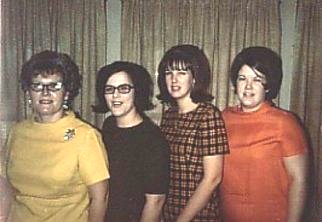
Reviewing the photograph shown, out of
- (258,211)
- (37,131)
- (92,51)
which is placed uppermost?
(92,51)

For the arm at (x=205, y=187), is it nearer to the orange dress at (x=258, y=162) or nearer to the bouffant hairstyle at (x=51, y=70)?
the orange dress at (x=258, y=162)

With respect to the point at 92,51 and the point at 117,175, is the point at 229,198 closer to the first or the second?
the point at 117,175

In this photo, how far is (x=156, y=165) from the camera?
64cm

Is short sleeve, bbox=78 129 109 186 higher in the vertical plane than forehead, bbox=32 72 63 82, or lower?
lower

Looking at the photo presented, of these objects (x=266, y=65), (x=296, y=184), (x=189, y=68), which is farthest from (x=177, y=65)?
(x=296, y=184)

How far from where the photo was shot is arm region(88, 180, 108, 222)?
62cm

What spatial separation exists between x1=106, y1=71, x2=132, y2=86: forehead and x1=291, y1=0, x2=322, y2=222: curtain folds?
9.2 inches

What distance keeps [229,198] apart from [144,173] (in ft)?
0.40

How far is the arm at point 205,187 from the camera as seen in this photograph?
64 cm

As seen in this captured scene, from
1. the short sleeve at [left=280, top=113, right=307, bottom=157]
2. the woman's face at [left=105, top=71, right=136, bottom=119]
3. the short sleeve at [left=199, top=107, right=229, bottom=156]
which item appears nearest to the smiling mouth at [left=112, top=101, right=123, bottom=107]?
the woman's face at [left=105, top=71, right=136, bottom=119]

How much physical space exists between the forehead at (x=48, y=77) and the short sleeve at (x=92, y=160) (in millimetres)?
77

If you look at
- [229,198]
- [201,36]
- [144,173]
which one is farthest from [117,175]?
[201,36]

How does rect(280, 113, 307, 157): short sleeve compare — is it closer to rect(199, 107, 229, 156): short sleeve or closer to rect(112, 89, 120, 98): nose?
rect(199, 107, 229, 156): short sleeve

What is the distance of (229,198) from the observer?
0.67 meters
